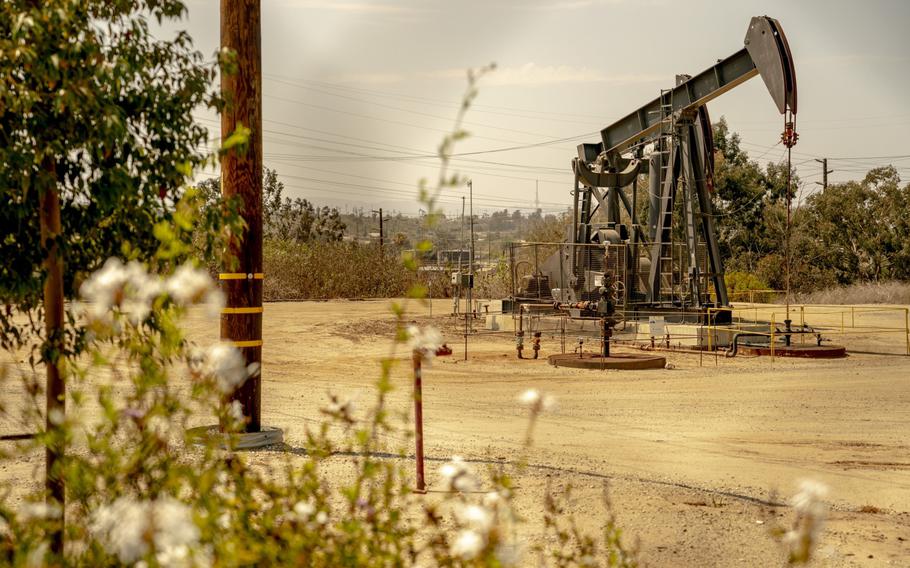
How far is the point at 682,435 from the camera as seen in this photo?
11.7 metres

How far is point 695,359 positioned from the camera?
2134cm

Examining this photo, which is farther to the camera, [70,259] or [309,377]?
[309,377]

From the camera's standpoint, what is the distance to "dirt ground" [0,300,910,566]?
276 inches

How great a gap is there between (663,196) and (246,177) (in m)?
18.4

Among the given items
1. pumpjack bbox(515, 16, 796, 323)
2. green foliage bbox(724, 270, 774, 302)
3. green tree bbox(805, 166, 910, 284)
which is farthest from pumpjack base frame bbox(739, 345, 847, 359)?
green tree bbox(805, 166, 910, 284)

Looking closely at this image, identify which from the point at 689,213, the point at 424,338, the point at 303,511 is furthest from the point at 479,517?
the point at 689,213

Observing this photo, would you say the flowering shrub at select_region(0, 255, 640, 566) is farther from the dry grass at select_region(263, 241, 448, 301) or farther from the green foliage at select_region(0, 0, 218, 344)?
the dry grass at select_region(263, 241, 448, 301)

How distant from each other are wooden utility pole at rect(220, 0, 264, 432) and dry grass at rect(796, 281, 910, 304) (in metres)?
39.7

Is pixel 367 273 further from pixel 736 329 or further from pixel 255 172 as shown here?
pixel 255 172

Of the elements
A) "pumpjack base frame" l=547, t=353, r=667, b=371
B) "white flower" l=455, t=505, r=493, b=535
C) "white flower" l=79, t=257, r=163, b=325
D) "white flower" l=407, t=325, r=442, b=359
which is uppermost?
"white flower" l=79, t=257, r=163, b=325

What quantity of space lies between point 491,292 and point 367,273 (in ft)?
20.2

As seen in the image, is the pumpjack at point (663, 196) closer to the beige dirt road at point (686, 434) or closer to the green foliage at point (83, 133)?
the beige dirt road at point (686, 434)

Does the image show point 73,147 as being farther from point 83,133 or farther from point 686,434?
point 686,434

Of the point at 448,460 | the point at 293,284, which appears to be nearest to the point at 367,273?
the point at 293,284
